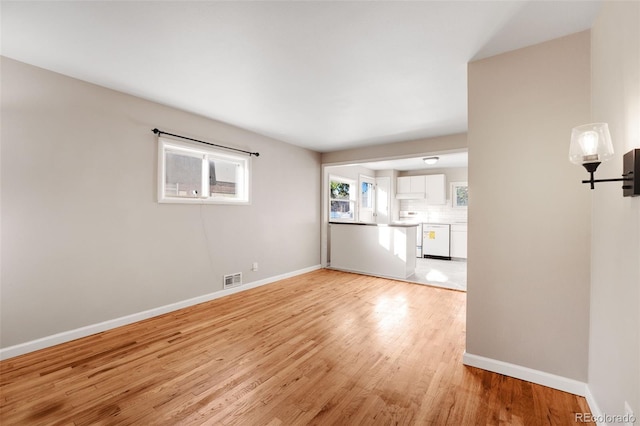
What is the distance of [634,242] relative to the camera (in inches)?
44.6

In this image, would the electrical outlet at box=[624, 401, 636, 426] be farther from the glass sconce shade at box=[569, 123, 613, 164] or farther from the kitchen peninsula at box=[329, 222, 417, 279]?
the kitchen peninsula at box=[329, 222, 417, 279]

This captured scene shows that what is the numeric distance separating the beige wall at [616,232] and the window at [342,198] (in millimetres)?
4726

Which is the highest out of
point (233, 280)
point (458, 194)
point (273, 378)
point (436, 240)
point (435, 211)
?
point (458, 194)

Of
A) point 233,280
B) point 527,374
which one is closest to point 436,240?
point 233,280

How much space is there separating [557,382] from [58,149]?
4.33 m

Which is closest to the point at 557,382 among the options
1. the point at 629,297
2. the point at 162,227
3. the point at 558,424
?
the point at 558,424

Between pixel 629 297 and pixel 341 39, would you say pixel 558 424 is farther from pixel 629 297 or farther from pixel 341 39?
pixel 341 39

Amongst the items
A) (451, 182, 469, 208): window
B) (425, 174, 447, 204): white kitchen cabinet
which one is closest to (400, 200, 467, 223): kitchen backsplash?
(451, 182, 469, 208): window

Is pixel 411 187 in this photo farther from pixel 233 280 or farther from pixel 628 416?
pixel 628 416

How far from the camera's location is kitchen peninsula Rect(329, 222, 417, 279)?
493 centimetres

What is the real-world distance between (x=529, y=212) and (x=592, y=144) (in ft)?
2.62

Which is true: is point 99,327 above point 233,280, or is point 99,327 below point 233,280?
below

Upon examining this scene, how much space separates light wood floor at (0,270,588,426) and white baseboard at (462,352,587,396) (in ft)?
0.19

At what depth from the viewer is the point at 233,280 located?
401 centimetres
